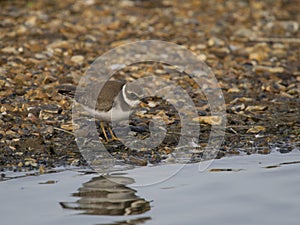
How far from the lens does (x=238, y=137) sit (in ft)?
27.6

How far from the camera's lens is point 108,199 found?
6.40 metres

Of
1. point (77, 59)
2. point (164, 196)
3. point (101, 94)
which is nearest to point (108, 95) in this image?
point (101, 94)

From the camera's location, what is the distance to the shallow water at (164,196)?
5988 millimetres

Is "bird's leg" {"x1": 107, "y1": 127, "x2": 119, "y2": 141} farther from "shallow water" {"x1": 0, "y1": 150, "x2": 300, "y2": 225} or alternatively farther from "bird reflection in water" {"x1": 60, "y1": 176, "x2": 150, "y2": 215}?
"bird reflection in water" {"x1": 60, "y1": 176, "x2": 150, "y2": 215}

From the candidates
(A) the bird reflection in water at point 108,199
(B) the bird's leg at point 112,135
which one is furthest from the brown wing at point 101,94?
(A) the bird reflection in water at point 108,199

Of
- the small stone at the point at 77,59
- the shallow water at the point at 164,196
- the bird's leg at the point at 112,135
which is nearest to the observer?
the shallow water at the point at 164,196

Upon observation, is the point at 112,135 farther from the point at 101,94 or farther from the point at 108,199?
the point at 108,199

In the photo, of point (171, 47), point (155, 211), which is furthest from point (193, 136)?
point (171, 47)

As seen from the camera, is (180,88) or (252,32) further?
(252,32)

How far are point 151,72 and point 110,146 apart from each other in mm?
2737

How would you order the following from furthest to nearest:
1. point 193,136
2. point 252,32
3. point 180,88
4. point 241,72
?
point 252,32, point 241,72, point 180,88, point 193,136

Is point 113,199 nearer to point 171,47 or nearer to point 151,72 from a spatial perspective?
point 151,72

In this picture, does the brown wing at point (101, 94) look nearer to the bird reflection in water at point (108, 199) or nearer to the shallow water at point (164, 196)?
the shallow water at point (164, 196)

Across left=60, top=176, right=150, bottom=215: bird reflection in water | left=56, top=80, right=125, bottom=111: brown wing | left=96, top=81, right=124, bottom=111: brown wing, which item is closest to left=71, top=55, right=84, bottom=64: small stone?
left=56, top=80, right=125, bottom=111: brown wing
